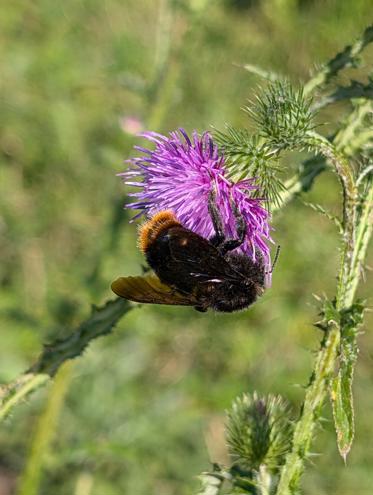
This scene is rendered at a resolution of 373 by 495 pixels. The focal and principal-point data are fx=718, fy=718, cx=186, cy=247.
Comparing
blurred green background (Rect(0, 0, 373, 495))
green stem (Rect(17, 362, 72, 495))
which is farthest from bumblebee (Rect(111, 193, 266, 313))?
blurred green background (Rect(0, 0, 373, 495))

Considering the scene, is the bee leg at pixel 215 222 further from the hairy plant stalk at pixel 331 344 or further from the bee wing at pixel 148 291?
the hairy plant stalk at pixel 331 344

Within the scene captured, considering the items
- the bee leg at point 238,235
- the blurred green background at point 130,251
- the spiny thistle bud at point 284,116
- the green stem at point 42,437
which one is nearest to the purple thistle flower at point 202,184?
the bee leg at point 238,235

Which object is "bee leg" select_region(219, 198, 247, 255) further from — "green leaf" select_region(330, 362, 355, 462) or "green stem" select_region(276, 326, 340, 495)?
"green leaf" select_region(330, 362, 355, 462)

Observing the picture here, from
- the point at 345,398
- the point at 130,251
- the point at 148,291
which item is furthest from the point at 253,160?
the point at 130,251

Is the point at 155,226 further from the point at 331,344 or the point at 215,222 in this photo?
the point at 331,344

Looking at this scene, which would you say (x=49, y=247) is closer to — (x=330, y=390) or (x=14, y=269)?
(x=14, y=269)
